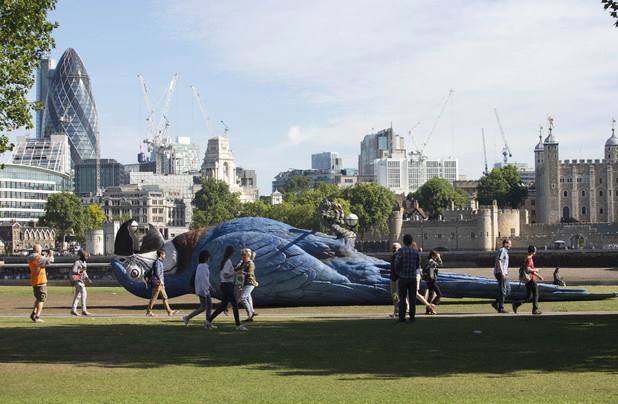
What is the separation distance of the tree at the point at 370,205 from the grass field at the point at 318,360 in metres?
147

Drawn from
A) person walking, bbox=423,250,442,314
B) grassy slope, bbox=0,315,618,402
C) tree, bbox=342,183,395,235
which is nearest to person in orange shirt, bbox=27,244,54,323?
grassy slope, bbox=0,315,618,402

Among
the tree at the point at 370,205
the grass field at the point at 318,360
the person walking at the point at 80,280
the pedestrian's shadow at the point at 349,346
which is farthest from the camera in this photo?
the tree at the point at 370,205

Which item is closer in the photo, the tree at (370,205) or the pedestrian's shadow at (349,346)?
the pedestrian's shadow at (349,346)

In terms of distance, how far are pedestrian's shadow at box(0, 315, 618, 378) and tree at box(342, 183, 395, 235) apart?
485ft

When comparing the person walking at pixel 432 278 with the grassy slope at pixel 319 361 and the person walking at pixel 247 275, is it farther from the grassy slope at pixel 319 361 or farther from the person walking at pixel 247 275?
the person walking at pixel 247 275

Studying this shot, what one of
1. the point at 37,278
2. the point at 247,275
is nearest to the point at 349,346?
the point at 247,275

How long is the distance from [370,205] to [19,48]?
470 ft

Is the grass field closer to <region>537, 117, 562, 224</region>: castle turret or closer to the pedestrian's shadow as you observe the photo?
the pedestrian's shadow

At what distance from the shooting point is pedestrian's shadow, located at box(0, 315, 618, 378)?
21.7 m

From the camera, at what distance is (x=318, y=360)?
74.1ft

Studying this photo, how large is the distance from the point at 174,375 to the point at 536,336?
32.3ft

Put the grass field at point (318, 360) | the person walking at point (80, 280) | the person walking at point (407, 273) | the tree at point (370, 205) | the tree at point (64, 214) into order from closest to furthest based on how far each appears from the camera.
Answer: the grass field at point (318, 360) < the person walking at point (407, 273) < the person walking at point (80, 280) < the tree at point (370, 205) < the tree at point (64, 214)

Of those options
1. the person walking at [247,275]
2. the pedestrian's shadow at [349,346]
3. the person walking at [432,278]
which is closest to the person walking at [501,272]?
the person walking at [432,278]

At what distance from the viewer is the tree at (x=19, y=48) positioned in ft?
Answer: 126
